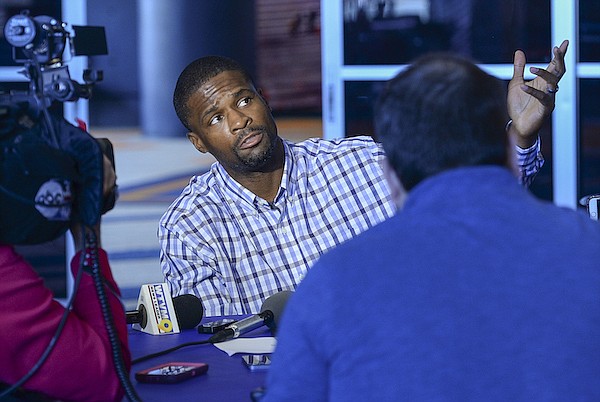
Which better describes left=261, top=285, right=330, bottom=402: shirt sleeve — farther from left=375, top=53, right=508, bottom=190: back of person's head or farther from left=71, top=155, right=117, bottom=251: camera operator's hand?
left=71, top=155, right=117, bottom=251: camera operator's hand

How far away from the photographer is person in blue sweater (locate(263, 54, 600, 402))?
1.18 m

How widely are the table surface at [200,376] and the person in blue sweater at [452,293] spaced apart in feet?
1.79

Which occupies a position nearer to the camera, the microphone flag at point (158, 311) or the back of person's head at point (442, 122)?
the back of person's head at point (442, 122)

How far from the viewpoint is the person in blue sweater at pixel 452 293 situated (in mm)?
1180

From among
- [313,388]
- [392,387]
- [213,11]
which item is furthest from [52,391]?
[213,11]

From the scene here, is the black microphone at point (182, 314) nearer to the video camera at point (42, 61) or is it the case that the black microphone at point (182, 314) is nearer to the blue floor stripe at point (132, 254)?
the video camera at point (42, 61)

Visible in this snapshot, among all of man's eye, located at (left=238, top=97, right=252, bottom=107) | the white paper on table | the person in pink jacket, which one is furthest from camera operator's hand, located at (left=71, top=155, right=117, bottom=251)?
man's eye, located at (left=238, top=97, right=252, bottom=107)

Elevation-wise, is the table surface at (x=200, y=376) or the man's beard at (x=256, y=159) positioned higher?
the man's beard at (x=256, y=159)

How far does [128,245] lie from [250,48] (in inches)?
153

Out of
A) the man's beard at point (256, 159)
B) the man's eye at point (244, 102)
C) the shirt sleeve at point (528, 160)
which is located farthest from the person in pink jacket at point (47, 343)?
the shirt sleeve at point (528, 160)

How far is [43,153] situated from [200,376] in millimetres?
595

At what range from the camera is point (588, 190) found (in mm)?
5645

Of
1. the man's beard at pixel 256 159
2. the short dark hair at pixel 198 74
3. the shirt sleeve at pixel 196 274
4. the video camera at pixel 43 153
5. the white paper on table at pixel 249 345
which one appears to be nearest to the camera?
the video camera at pixel 43 153

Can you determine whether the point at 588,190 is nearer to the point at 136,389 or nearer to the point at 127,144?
the point at 136,389
